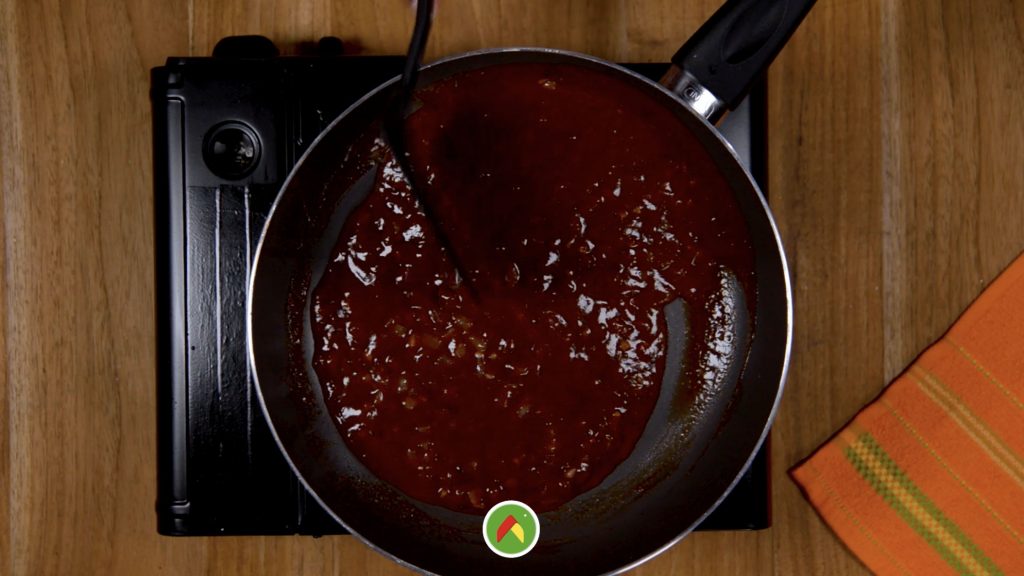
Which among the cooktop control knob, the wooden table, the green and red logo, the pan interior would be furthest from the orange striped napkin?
the cooktop control knob

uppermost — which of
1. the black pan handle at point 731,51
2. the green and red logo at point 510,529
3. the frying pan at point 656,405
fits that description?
the black pan handle at point 731,51

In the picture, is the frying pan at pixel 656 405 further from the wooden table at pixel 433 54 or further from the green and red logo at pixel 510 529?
the wooden table at pixel 433 54

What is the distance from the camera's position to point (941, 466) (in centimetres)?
77

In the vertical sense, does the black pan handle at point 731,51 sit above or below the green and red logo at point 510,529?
above

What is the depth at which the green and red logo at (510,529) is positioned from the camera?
677 millimetres

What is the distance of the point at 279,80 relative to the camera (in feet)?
2.19

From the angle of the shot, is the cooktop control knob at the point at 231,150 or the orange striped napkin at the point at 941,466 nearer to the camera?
the cooktop control knob at the point at 231,150

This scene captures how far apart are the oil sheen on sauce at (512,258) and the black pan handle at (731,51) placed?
0.13 feet

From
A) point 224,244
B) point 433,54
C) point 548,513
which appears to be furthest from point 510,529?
point 433,54

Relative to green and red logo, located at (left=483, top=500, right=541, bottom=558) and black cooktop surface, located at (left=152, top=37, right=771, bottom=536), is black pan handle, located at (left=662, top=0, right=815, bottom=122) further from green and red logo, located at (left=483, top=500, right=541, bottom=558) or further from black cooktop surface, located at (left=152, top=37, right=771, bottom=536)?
green and red logo, located at (left=483, top=500, right=541, bottom=558)

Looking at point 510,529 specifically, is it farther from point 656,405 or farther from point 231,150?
point 231,150

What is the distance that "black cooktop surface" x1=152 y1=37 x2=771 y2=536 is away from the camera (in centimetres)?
66

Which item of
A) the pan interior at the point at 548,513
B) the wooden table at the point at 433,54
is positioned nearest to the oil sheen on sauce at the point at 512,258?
the pan interior at the point at 548,513

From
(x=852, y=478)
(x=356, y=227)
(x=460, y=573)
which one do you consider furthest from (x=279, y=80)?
(x=852, y=478)
